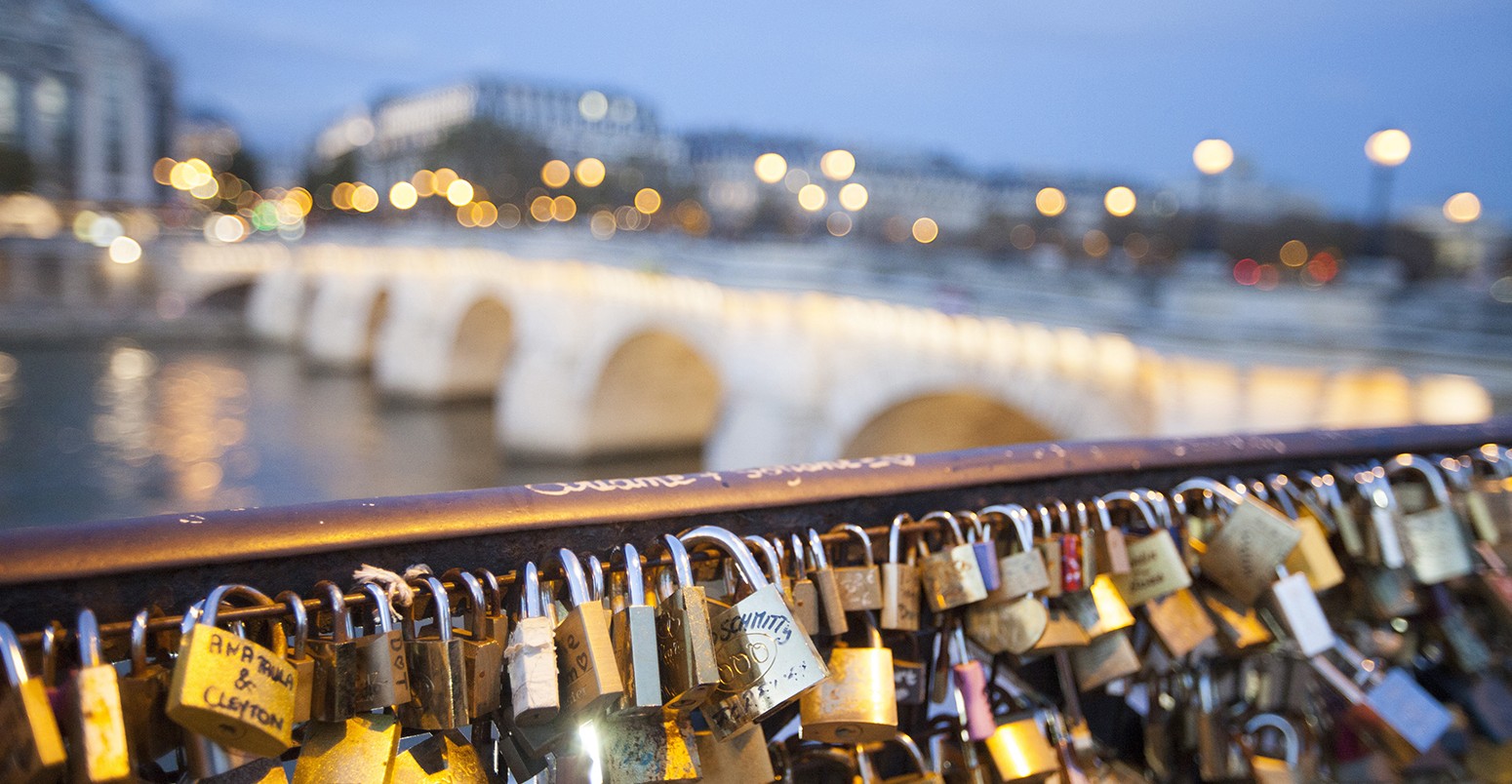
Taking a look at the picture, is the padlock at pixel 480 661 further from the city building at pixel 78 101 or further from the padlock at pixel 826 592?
the city building at pixel 78 101

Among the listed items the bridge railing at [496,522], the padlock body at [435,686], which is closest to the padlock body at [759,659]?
the bridge railing at [496,522]

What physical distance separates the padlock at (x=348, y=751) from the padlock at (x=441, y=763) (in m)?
0.02

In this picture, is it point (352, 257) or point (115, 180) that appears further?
point (115, 180)

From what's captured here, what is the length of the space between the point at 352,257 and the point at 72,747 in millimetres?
39612

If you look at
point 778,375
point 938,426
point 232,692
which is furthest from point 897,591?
point 778,375

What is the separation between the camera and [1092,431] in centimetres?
1241

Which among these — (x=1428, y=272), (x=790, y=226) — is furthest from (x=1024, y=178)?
(x=1428, y=272)

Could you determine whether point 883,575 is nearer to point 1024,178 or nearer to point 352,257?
point 352,257

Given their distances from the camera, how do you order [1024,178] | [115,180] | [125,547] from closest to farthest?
[125,547], [115,180], [1024,178]

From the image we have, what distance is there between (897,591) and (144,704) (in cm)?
98

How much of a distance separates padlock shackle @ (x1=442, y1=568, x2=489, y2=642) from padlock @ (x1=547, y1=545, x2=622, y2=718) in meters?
0.09

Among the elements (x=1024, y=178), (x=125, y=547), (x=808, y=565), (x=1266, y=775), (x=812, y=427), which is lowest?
(x=812, y=427)

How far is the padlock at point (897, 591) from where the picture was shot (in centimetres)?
156

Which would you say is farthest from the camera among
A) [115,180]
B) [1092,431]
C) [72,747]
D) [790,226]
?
[115,180]
